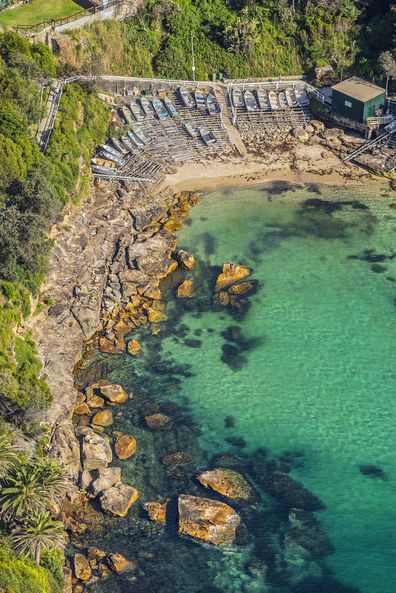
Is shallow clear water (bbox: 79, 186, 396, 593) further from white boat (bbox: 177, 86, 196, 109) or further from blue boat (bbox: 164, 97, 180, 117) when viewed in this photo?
white boat (bbox: 177, 86, 196, 109)

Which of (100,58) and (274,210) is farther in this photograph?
(100,58)

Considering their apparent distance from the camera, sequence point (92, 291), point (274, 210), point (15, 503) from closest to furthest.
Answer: point (15, 503) < point (92, 291) < point (274, 210)

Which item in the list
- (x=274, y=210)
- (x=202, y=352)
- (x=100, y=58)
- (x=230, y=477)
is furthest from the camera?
(x=100, y=58)

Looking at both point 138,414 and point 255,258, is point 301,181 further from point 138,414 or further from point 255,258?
point 138,414

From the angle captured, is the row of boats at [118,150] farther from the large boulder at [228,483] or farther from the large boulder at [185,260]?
the large boulder at [228,483]

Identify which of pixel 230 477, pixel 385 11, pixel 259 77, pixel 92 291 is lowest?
pixel 230 477

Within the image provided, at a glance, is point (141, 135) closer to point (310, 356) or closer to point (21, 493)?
point (310, 356)

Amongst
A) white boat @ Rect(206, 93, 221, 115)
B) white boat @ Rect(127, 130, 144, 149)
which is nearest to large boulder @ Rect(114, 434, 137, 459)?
white boat @ Rect(127, 130, 144, 149)

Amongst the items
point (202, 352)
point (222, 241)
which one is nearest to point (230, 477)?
point (202, 352)

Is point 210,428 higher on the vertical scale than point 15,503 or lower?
lower
